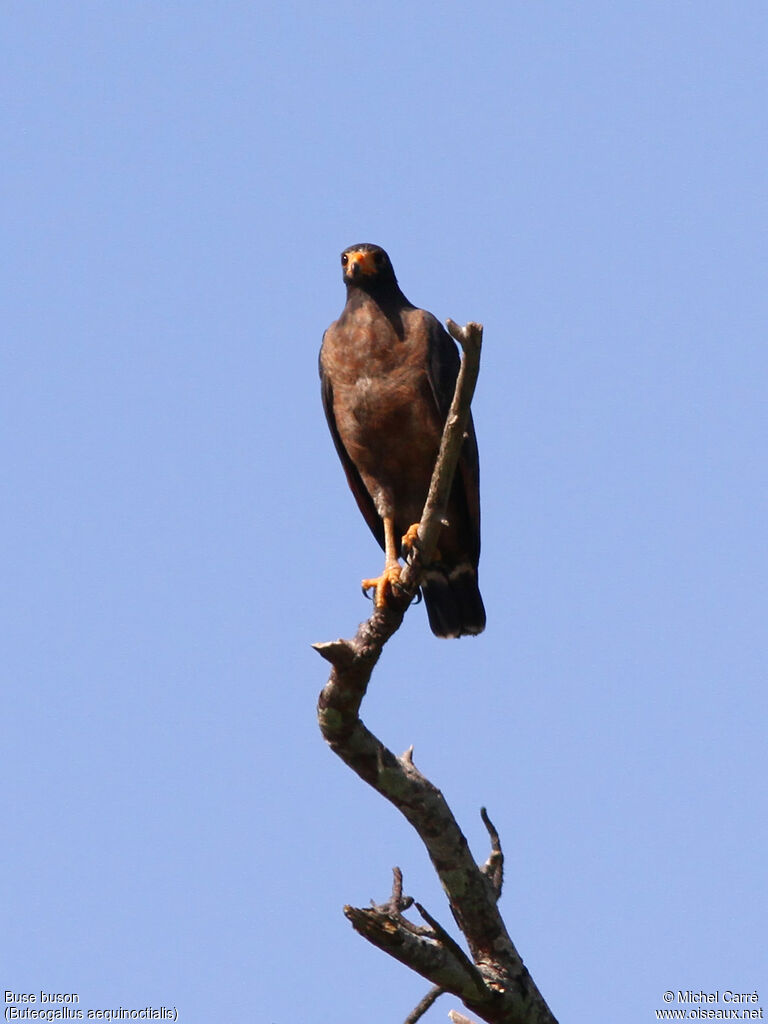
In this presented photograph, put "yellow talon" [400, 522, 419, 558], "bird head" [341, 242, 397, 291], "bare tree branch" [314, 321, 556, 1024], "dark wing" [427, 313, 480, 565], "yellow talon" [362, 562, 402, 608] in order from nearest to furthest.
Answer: "bare tree branch" [314, 321, 556, 1024] < "yellow talon" [362, 562, 402, 608] < "yellow talon" [400, 522, 419, 558] < "dark wing" [427, 313, 480, 565] < "bird head" [341, 242, 397, 291]

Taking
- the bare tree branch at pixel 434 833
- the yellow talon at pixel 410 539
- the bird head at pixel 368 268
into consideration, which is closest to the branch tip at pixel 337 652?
the bare tree branch at pixel 434 833

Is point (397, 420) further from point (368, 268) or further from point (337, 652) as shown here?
point (337, 652)

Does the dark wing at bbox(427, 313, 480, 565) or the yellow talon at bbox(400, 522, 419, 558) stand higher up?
the dark wing at bbox(427, 313, 480, 565)

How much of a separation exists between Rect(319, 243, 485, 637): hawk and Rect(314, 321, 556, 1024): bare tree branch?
54.5 inches

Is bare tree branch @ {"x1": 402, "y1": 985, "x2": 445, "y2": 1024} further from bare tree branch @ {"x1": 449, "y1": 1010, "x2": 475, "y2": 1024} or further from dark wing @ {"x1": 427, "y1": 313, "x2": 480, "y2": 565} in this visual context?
dark wing @ {"x1": 427, "y1": 313, "x2": 480, "y2": 565}

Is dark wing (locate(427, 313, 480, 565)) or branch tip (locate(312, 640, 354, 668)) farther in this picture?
dark wing (locate(427, 313, 480, 565))

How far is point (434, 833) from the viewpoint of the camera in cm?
599

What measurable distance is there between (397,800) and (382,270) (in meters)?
3.30

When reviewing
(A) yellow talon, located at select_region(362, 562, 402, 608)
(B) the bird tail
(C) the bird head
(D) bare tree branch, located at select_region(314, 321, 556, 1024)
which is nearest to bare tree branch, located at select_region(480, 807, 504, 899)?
(D) bare tree branch, located at select_region(314, 321, 556, 1024)

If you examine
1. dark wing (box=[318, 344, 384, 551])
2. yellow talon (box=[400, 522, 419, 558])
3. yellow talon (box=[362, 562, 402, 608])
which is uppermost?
dark wing (box=[318, 344, 384, 551])

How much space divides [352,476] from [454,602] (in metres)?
0.93

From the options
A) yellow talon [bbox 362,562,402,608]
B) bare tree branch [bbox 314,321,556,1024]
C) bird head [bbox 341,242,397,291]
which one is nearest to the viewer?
bare tree branch [bbox 314,321,556,1024]

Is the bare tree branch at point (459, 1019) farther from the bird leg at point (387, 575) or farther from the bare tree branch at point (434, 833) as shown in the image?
the bird leg at point (387, 575)

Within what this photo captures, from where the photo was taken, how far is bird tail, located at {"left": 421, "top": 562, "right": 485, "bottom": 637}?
26.4ft
